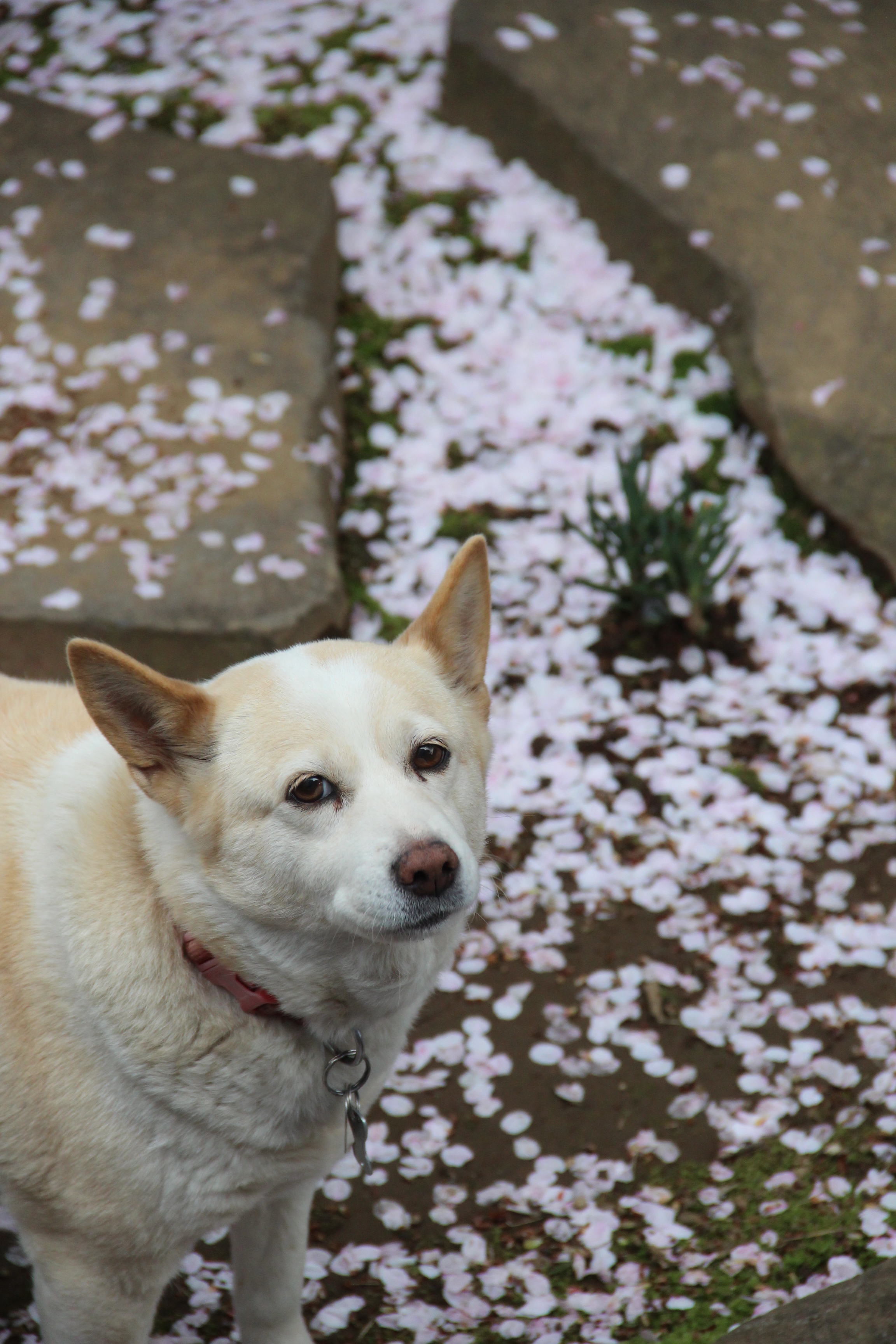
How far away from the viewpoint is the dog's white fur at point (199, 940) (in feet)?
7.74

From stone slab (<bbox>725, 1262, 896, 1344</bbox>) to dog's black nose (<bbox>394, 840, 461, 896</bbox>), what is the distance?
1.09m

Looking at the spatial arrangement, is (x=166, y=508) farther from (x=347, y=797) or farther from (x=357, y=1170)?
(x=347, y=797)

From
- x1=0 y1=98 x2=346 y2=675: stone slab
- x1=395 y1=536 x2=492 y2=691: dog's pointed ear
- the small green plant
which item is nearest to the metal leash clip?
x1=395 y1=536 x2=492 y2=691: dog's pointed ear

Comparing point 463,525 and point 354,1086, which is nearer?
point 354,1086

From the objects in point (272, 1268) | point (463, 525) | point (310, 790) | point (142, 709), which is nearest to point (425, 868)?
point (310, 790)

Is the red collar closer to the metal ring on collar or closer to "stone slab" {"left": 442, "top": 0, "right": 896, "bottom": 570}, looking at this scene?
the metal ring on collar

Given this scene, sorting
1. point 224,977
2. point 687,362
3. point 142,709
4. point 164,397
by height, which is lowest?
point 164,397

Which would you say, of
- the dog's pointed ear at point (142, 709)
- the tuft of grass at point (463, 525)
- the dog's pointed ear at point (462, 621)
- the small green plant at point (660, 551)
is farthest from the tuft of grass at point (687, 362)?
the dog's pointed ear at point (142, 709)

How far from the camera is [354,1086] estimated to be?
2.53 metres

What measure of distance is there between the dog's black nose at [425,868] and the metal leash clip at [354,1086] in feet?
1.54

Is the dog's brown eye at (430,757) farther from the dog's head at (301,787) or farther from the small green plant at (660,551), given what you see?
the small green plant at (660,551)

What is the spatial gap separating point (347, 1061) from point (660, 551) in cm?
292

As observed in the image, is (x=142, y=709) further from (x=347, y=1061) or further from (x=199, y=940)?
(x=347, y=1061)

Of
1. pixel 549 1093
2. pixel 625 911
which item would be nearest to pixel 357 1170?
pixel 549 1093
